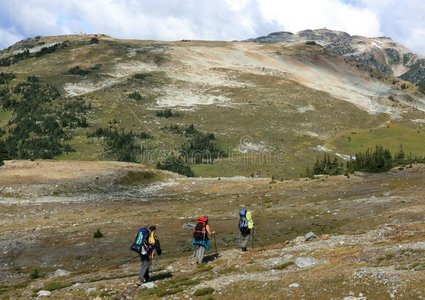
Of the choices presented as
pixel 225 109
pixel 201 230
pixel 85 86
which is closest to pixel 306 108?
pixel 225 109

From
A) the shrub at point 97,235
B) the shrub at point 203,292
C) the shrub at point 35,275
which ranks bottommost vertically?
the shrub at point 35,275

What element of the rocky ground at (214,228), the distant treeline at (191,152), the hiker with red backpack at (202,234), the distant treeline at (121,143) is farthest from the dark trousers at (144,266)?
the distant treeline at (121,143)

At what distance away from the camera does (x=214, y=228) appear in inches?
1506

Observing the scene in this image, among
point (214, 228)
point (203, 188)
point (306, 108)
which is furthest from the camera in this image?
point (306, 108)

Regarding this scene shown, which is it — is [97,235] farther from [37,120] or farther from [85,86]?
[85,86]

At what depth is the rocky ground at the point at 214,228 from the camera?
20.1 meters

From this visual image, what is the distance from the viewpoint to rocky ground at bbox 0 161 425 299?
66.1ft

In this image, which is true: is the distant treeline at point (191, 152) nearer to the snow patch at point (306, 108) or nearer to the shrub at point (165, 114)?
the shrub at point (165, 114)

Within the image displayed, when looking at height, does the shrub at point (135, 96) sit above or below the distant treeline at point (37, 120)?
above

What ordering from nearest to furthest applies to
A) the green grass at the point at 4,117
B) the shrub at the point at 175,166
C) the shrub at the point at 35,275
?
1. the shrub at the point at 35,275
2. the shrub at the point at 175,166
3. the green grass at the point at 4,117

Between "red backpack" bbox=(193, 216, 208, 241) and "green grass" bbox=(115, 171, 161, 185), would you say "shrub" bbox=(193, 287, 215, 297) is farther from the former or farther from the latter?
"green grass" bbox=(115, 171, 161, 185)

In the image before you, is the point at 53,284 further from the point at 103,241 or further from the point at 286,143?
the point at 286,143

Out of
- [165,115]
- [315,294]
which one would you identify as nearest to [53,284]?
[315,294]

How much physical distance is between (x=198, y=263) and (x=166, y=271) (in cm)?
176
